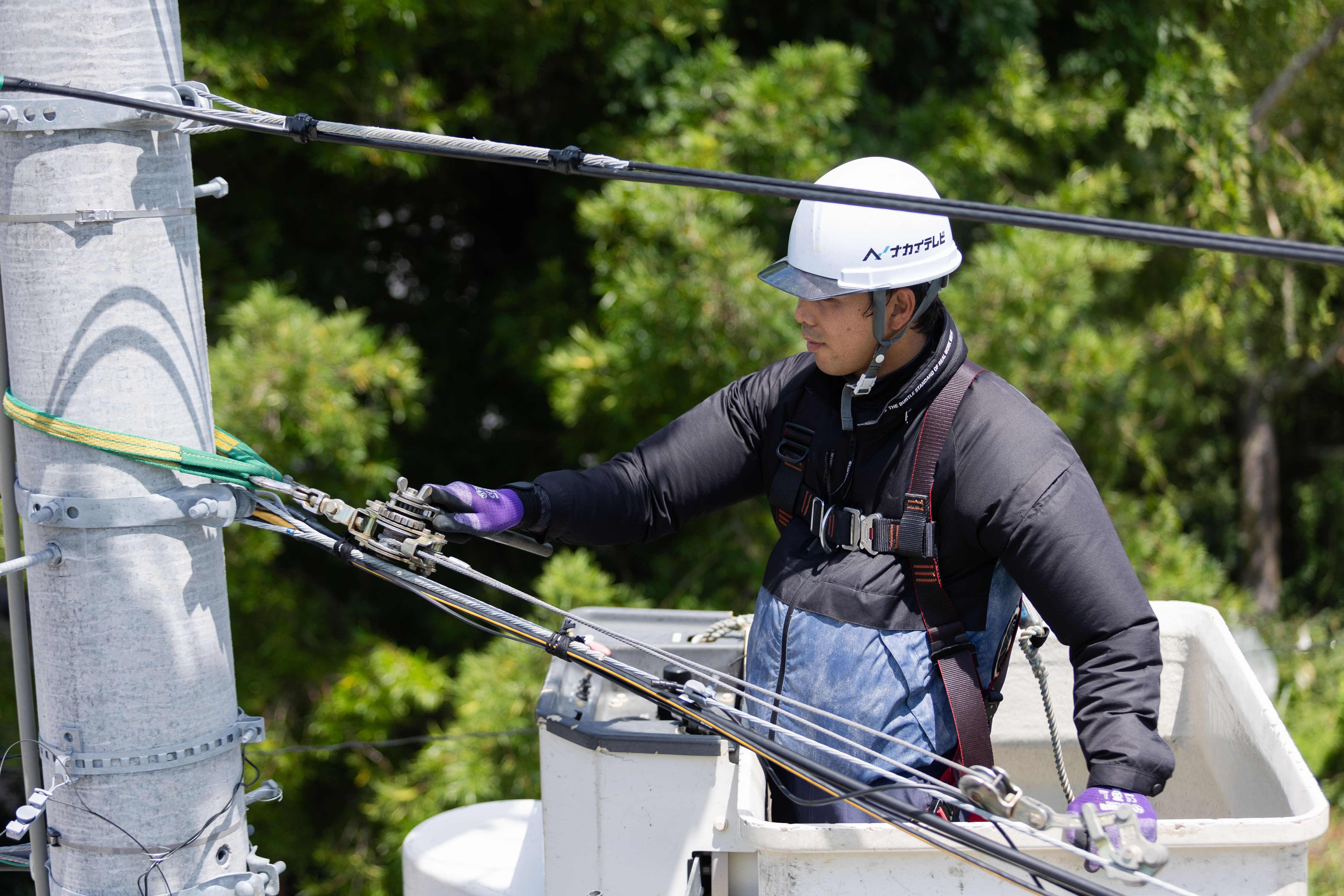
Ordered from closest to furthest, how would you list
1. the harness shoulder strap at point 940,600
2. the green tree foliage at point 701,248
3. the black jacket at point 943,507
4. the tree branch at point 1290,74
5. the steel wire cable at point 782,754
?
the steel wire cable at point 782,754
the black jacket at point 943,507
the harness shoulder strap at point 940,600
the green tree foliage at point 701,248
the tree branch at point 1290,74

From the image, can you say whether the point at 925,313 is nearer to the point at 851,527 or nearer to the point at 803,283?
the point at 803,283

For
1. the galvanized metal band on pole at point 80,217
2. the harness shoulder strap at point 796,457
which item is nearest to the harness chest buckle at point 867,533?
the harness shoulder strap at point 796,457

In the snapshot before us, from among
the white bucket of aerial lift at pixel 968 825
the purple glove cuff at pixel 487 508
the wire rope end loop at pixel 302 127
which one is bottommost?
the white bucket of aerial lift at pixel 968 825

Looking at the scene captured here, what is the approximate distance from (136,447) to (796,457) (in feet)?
3.74

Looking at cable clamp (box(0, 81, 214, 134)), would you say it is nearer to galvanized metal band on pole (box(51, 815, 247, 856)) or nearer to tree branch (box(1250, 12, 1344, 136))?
galvanized metal band on pole (box(51, 815, 247, 856))

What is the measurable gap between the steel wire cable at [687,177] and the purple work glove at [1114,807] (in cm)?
76

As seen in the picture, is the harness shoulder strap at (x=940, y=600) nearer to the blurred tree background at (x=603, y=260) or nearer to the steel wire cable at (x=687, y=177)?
the steel wire cable at (x=687, y=177)

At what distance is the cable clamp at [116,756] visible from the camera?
5.82 feet

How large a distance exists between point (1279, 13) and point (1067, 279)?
1913mm

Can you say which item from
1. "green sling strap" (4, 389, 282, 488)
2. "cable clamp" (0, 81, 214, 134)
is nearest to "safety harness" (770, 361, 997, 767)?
"green sling strap" (4, 389, 282, 488)

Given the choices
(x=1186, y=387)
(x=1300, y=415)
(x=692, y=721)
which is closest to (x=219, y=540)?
(x=692, y=721)

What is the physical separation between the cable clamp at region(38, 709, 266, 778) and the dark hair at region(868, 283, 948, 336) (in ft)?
4.37

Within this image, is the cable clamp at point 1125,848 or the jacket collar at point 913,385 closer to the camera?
the cable clamp at point 1125,848

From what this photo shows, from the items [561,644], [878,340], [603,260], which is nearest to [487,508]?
[561,644]
